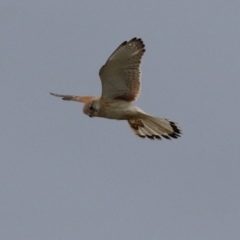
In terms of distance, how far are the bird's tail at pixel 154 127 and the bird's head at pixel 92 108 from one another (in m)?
0.70

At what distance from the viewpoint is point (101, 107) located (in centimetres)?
1686

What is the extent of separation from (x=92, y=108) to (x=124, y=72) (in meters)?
0.84

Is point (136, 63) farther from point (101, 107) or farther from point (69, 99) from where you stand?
point (69, 99)

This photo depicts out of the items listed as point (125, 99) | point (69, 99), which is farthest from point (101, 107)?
point (69, 99)

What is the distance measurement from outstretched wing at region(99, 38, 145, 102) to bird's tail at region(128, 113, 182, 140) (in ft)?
A: 1.45

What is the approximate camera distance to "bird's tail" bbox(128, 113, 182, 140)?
55.9 ft

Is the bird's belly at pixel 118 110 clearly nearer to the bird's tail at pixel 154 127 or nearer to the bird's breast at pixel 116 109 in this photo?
the bird's breast at pixel 116 109

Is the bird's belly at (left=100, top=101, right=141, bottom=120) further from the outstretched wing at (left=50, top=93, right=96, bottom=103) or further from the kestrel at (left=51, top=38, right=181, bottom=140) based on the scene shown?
the outstretched wing at (left=50, top=93, right=96, bottom=103)

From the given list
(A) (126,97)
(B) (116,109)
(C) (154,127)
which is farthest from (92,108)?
(C) (154,127)

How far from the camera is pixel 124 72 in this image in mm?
16609

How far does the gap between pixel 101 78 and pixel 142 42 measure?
0.92 m

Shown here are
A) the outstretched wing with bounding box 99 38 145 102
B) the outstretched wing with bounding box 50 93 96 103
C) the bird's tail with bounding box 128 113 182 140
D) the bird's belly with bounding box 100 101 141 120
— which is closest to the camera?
the outstretched wing with bounding box 99 38 145 102

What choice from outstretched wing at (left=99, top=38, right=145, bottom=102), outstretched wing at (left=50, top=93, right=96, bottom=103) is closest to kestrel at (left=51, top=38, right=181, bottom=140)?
outstretched wing at (left=99, top=38, right=145, bottom=102)

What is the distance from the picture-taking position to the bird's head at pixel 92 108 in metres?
16.8
